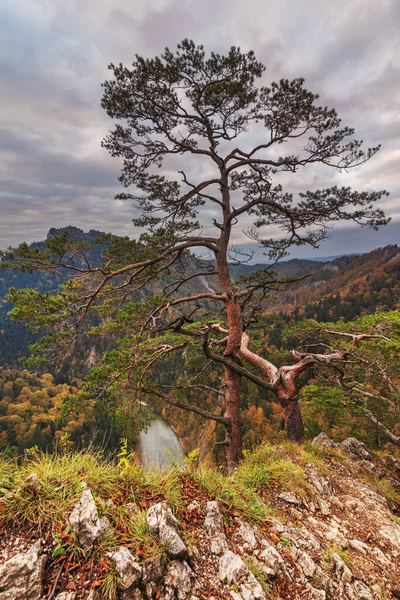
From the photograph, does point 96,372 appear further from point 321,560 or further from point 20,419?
point 20,419

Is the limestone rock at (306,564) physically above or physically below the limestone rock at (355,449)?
above

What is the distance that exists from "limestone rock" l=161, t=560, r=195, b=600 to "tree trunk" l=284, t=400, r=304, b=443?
5.75 meters

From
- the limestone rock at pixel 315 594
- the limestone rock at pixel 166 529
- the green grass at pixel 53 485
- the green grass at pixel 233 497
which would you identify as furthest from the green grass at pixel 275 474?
the green grass at pixel 53 485

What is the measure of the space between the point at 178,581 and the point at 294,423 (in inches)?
244

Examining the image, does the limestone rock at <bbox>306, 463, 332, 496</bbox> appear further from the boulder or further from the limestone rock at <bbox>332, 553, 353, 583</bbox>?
the boulder

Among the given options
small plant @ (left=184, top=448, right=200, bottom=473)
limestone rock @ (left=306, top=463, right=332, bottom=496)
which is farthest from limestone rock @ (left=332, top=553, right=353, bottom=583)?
small plant @ (left=184, top=448, right=200, bottom=473)

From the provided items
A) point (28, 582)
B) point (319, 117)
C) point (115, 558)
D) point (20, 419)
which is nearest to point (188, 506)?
point (115, 558)

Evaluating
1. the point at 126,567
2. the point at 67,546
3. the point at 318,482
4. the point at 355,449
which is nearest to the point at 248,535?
the point at 126,567

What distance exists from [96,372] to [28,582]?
260 inches

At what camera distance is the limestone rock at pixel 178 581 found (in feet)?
7.78

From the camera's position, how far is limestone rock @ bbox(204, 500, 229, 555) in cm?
295

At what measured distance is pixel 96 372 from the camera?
8305 millimetres

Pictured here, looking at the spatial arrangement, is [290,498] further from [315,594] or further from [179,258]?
[179,258]

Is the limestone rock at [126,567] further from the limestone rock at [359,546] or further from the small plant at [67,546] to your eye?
the limestone rock at [359,546]
